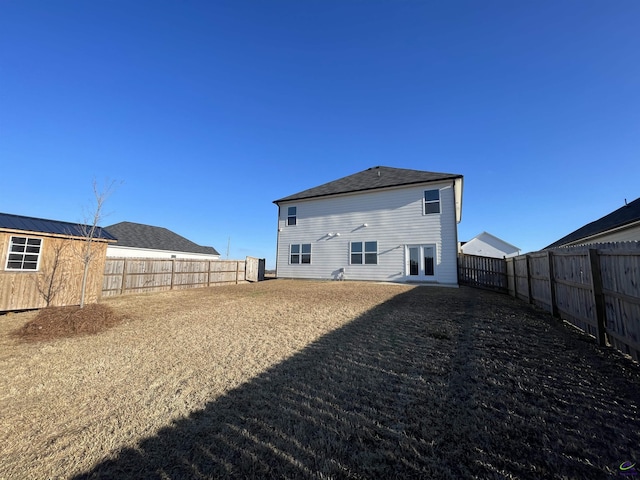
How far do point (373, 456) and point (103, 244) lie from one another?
12.3m

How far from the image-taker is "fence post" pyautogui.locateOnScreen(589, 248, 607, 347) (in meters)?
4.58

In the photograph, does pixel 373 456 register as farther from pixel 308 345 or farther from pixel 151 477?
pixel 308 345

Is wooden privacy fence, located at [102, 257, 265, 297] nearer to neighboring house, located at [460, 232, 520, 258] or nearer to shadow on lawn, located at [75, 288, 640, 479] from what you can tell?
shadow on lawn, located at [75, 288, 640, 479]

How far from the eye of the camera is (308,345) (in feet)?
16.9

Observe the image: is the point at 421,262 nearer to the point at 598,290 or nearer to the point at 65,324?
the point at 598,290

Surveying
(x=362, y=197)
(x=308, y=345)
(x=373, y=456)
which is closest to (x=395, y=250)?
(x=362, y=197)

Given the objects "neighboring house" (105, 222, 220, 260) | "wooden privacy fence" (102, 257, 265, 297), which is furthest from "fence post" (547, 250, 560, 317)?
"neighboring house" (105, 222, 220, 260)

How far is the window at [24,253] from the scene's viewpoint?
865 centimetres

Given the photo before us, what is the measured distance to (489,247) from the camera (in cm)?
3897

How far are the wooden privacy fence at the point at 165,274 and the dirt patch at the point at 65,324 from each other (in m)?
6.09

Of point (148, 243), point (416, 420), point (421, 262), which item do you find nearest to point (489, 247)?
point (421, 262)

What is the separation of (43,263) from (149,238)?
952 inches

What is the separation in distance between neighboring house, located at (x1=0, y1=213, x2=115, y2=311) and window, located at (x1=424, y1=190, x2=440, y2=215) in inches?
625

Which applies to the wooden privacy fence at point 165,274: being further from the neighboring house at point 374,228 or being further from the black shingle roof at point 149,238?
the black shingle roof at point 149,238
